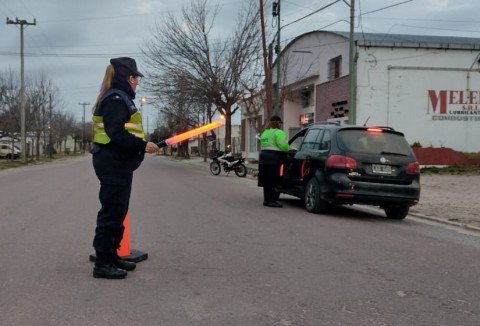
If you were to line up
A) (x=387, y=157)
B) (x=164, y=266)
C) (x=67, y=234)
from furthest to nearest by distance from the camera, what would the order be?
(x=387, y=157)
(x=67, y=234)
(x=164, y=266)

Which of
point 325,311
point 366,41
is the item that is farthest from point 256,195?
point 366,41

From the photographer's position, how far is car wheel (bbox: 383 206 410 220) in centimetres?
969

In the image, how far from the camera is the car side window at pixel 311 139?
10.1 meters

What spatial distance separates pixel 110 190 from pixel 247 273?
1.58 m

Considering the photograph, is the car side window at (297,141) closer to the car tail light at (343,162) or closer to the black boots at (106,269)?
the car tail light at (343,162)

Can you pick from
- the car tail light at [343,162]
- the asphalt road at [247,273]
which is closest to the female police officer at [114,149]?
the asphalt road at [247,273]

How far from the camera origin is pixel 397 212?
980 centimetres

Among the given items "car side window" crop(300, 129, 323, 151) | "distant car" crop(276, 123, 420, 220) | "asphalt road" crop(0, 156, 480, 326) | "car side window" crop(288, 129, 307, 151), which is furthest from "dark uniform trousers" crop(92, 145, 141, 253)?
"car side window" crop(288, 129, 307, 151)

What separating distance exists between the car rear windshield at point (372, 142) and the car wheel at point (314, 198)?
92cm

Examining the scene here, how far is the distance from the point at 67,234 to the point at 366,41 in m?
21.1

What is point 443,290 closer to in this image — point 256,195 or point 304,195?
point 304,195

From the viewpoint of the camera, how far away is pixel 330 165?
30.2 feet

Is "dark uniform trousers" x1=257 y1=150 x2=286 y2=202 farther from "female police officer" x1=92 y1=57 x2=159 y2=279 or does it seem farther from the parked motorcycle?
the parked motorcycle

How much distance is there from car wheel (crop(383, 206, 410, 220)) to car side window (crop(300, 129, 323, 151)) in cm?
180
